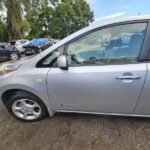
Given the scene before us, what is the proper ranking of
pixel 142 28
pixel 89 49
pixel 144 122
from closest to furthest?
pixel 142 28 < pixel 89 49 < pixel 144 122

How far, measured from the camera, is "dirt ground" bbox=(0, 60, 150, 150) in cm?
259

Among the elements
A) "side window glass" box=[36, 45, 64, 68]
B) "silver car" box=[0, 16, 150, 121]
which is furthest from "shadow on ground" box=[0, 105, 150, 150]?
"side window glass" box=[36, 45, 64, 68]

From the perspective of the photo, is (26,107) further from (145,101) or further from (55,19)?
(55,19)

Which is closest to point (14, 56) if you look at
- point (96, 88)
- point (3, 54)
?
point (3, 54)

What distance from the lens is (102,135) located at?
109 inches

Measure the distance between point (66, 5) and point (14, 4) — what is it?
59.1 ft

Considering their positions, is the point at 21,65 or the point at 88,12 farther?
the point at 88,12

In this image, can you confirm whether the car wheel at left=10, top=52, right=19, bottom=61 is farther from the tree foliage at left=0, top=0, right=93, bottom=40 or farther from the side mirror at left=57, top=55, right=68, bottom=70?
the tree foliage at left=0, top=0, right=93, bottom=40

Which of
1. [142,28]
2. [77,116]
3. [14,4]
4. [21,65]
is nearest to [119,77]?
[142,28]

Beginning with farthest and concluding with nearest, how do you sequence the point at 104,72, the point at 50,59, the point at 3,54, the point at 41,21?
1. the point at 41,21
2. the point at 3,54
3. the point at 50,59
4. the point at 104,72

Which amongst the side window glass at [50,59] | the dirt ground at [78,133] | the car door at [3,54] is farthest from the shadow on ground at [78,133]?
the car door at [3,54]

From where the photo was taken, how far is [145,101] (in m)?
2.49

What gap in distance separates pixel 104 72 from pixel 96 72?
104mm

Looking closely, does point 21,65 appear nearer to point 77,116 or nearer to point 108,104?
point 77,116
